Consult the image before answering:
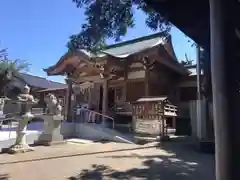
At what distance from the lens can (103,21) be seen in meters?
6.60

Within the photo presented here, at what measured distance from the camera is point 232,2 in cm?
220

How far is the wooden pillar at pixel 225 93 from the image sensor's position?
6.26 feet

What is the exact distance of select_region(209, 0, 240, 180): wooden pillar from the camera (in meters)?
1.91

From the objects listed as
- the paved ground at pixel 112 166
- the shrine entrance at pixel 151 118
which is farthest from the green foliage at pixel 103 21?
the shrine entrance at pixel 151 118

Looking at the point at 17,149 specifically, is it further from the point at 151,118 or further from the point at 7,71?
the point at 7,71

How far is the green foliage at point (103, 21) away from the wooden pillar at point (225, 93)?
4.47 m

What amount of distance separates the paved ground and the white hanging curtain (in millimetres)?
10221

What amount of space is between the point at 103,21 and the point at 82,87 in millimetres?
12890

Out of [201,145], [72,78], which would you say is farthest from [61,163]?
[72,78]

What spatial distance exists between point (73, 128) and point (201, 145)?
7.07 meters

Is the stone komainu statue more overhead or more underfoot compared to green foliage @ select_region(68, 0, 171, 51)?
more underfoot

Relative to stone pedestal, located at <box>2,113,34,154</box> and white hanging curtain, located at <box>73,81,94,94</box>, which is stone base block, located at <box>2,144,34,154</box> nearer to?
stone pedestal, located at <box>2,113,34,154</box>

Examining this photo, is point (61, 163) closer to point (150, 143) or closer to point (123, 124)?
point (150, 143)

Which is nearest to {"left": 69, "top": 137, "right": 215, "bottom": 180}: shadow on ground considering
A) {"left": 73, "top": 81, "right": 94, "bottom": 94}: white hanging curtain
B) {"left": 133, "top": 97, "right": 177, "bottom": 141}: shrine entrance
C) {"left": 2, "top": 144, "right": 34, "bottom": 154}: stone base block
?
{"left": 133, "top": 97, "right": 177, "bottom": 141}: shrine entrance
